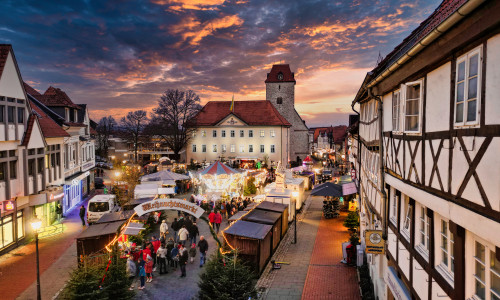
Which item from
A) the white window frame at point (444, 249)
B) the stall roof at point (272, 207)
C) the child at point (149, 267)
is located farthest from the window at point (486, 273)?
the stall roof at point (272, 207)

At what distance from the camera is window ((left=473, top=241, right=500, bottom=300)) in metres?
4.01

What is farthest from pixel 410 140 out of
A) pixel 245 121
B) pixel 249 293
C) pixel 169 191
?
pixel 245 121

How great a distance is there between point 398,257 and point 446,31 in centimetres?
532

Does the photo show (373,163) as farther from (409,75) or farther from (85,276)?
(85,276)

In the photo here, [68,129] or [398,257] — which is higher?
→ [68,129]

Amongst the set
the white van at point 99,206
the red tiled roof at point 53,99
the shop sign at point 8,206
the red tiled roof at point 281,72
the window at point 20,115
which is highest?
the red tiled roof at point 281,72

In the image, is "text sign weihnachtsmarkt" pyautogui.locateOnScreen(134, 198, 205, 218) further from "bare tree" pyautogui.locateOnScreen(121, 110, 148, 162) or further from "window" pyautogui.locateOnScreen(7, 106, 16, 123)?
"bare tree" pyautogui.locateOnScreen(121, 110, 148, 162)

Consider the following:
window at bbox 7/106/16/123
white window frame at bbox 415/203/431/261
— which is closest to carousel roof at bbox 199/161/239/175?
window at bbox 7/106/16/123

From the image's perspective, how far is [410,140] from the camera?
6688 millimetres

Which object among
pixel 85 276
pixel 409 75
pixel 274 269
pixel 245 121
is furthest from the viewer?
pixel 245 121

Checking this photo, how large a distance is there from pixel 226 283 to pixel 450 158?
7811mm

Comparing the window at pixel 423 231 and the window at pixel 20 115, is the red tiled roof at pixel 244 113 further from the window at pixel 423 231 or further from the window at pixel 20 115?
the window at pixel 423 231

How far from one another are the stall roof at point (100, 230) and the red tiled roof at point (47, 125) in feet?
33.6

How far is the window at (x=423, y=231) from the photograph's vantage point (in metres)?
6.22
